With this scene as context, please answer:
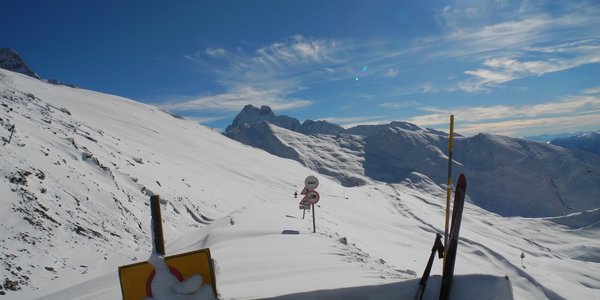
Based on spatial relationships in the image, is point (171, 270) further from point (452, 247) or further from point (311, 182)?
point (311, 182)

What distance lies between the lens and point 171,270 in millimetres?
4297

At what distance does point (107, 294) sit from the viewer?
626 centimetres

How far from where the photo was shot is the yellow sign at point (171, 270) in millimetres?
4242

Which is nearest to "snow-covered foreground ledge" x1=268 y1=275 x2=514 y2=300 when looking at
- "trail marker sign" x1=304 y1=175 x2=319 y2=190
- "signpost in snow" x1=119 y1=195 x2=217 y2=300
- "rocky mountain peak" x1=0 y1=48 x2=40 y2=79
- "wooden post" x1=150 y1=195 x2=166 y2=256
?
"signpost in snow" x1=119 y1=195 x2=217 y2=300

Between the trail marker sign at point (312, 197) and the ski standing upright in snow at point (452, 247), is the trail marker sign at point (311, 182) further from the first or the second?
the ski standing upright in snow at point (452, 247)

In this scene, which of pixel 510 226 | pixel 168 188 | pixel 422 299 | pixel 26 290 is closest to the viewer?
pixel 422 299

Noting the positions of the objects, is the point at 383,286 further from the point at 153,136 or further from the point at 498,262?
the point at 498,262

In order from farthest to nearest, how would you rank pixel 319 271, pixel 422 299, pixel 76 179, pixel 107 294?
pixel 76 179, pixel 319 271, pixel 107 294, pixel 422 299

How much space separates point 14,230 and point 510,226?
499 ft

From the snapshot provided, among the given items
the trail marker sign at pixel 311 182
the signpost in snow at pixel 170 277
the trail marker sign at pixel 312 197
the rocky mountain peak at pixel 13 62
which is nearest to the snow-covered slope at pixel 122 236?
the signpost in snow at pixel 170 277

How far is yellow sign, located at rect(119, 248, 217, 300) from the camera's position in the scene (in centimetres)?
Result: 424

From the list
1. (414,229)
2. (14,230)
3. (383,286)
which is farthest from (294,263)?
(414,229)

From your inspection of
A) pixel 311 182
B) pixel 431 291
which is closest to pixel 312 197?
pixel 311 182

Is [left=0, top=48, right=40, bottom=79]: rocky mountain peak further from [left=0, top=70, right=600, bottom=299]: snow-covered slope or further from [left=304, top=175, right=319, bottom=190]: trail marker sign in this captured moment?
[left=304, top=175, right=319, bottom=190]: trail marker sign
